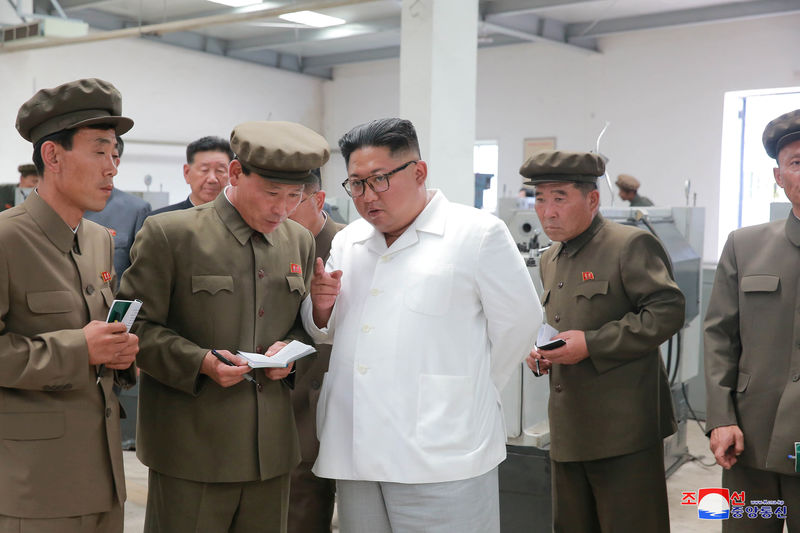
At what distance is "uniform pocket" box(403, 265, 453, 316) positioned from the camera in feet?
6.27

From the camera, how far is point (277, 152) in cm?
197

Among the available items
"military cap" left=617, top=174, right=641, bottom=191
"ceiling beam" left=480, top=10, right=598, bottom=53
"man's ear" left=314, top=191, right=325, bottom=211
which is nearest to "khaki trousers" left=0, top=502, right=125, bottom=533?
"man's ear" left=314, top=191, right=325, bottom=211

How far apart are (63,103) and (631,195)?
7365 mm

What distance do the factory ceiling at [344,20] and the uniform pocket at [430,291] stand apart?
6.21m

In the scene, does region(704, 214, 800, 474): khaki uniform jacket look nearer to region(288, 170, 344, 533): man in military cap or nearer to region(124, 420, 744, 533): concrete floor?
region(288, 170, 344, 533): man in military cap

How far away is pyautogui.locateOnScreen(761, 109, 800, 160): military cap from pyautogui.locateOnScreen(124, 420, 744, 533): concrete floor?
2.39m

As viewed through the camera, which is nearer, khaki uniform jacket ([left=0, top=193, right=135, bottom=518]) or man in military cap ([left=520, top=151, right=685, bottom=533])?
khaki uniform jacket ([left=0, top=193, right=135, bottom=518])

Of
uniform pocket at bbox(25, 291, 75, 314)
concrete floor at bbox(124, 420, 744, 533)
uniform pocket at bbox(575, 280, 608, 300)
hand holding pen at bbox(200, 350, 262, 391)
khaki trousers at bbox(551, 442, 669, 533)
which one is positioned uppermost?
uniform pocket at bbox(25, 291, 75, 314)

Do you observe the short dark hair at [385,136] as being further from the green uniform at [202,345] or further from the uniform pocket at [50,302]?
the uniform pocket at [50,302]

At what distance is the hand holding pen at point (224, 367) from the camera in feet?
6.23

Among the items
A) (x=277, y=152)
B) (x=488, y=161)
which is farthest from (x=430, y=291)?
(x=488, y=161)

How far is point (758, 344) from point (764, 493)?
0.42m

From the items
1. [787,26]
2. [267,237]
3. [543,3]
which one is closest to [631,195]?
[543,3]

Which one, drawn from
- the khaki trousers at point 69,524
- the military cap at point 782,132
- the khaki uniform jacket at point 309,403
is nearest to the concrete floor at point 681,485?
the khaki uniform jacket at point 309,403
